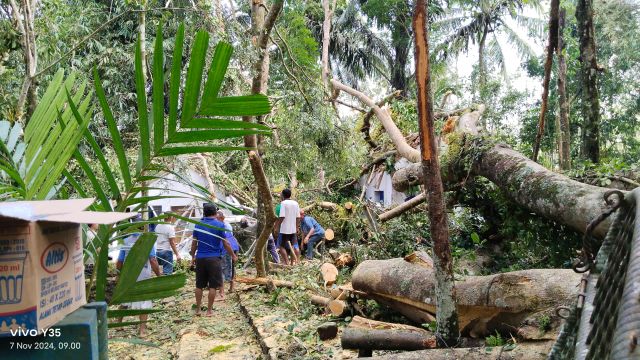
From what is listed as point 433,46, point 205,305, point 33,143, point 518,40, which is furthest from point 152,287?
point 518,40

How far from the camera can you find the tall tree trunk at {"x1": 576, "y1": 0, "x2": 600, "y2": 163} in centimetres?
786

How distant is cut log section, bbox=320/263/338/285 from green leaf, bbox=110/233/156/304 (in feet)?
16.9

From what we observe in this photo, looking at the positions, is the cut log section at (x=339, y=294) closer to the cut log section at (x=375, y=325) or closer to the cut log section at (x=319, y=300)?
the cut log section at (x=319, y=300)

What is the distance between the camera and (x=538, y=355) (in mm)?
3428

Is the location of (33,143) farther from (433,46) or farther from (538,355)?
(433,46)

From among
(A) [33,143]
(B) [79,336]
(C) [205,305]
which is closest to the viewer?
(B) [79,336]

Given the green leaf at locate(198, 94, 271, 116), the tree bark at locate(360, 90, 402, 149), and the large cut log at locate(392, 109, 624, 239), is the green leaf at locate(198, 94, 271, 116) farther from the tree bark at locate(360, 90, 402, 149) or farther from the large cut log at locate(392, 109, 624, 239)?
the tree bark at locate(360, 90, 402, 149)

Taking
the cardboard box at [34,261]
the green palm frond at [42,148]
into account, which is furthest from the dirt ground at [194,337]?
the cardboard box at [34,261]

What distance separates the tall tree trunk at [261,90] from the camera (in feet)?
21.0

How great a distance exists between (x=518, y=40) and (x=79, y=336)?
25541 millimetres

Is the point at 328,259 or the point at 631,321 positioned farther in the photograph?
the point at 328,259

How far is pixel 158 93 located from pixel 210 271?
5213 millimetres

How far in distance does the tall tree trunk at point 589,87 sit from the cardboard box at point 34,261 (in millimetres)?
8004

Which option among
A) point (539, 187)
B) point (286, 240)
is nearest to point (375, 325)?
point (539, 187)
